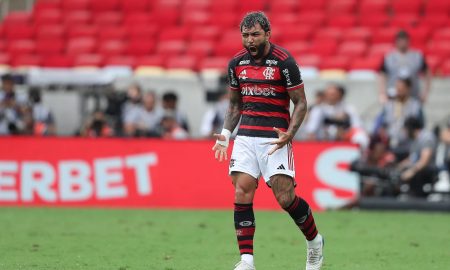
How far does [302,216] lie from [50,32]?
17734 millimetres

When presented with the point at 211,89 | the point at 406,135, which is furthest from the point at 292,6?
the point at 406,135

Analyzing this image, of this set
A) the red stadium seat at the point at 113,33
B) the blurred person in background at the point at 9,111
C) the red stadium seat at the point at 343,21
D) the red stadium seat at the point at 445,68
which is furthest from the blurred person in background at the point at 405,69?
the red stadium seat at the point at 113,33

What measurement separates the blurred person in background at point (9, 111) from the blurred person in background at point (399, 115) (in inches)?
→ 262

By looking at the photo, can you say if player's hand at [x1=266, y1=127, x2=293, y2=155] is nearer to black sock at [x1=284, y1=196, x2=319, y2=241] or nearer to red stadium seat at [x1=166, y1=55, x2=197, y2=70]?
black sock at [x1=284, y1=196, x2=319, y2=241]

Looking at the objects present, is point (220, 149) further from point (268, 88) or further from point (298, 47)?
point (298, 47)

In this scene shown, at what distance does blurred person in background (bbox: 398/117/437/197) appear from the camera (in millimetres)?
16016

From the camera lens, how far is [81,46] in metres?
24.8

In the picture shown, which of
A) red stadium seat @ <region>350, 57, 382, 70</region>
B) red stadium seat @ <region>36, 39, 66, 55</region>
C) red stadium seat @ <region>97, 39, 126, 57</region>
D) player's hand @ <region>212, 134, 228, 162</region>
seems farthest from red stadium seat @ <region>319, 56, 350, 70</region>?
player's hand @ <region>212, 134, 228, 162</region>

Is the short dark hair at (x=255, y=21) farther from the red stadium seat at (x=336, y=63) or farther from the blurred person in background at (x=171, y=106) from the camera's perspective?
the red stadium seat at (x=336, y=63)

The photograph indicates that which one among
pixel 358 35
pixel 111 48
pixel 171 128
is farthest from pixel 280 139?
pixel 111 48

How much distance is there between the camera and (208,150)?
1652 cm

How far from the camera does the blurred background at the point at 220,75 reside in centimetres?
1650

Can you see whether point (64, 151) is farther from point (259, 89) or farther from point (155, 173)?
point (259, 89)

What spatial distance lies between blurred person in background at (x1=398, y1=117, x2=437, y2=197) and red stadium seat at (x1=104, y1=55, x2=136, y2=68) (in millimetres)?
8699
